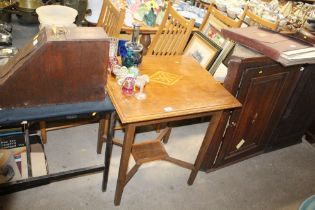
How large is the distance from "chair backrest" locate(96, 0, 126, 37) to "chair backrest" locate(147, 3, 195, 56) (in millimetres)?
398

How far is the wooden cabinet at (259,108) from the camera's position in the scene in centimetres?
172

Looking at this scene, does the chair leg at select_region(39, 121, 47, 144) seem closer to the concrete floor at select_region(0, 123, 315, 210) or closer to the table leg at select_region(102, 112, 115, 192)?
the concrete floor at select_region(0, 123, 315, 210)

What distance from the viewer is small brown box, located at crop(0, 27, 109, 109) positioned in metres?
1.19

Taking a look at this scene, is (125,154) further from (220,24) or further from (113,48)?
(220,24)

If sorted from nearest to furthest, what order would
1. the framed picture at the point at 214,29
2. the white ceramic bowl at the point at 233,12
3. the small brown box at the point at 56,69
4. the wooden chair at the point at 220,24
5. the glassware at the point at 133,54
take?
the small brown box at the point at 56,69, the glassware at the point at 133,54, the wooden chair at the point at 220,24, the framed picture at the point at 214,29, the white ceramic bowl at the point at 233,12

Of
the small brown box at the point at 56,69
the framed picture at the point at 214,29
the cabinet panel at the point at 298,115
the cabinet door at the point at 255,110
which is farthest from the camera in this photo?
the framed picture at the point at 214,29

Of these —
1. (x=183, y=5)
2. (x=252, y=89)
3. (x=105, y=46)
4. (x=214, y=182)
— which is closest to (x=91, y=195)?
(x=214, y=182)

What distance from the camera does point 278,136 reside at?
2.40 m

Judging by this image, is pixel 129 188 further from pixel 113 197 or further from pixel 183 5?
pixel 183 5

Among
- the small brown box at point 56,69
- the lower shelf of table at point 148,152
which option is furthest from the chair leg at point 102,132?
the small brown box at point 56,69

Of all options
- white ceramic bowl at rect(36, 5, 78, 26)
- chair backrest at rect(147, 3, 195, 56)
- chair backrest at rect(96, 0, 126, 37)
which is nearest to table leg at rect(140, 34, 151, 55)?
chair backrest at rect(147, 3, 195, 56)

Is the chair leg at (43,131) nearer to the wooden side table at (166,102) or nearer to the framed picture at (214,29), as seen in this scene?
the wooden side table at (166,102)

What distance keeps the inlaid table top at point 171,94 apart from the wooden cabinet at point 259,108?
0.59 feet

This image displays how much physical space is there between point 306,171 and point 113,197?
170cm
